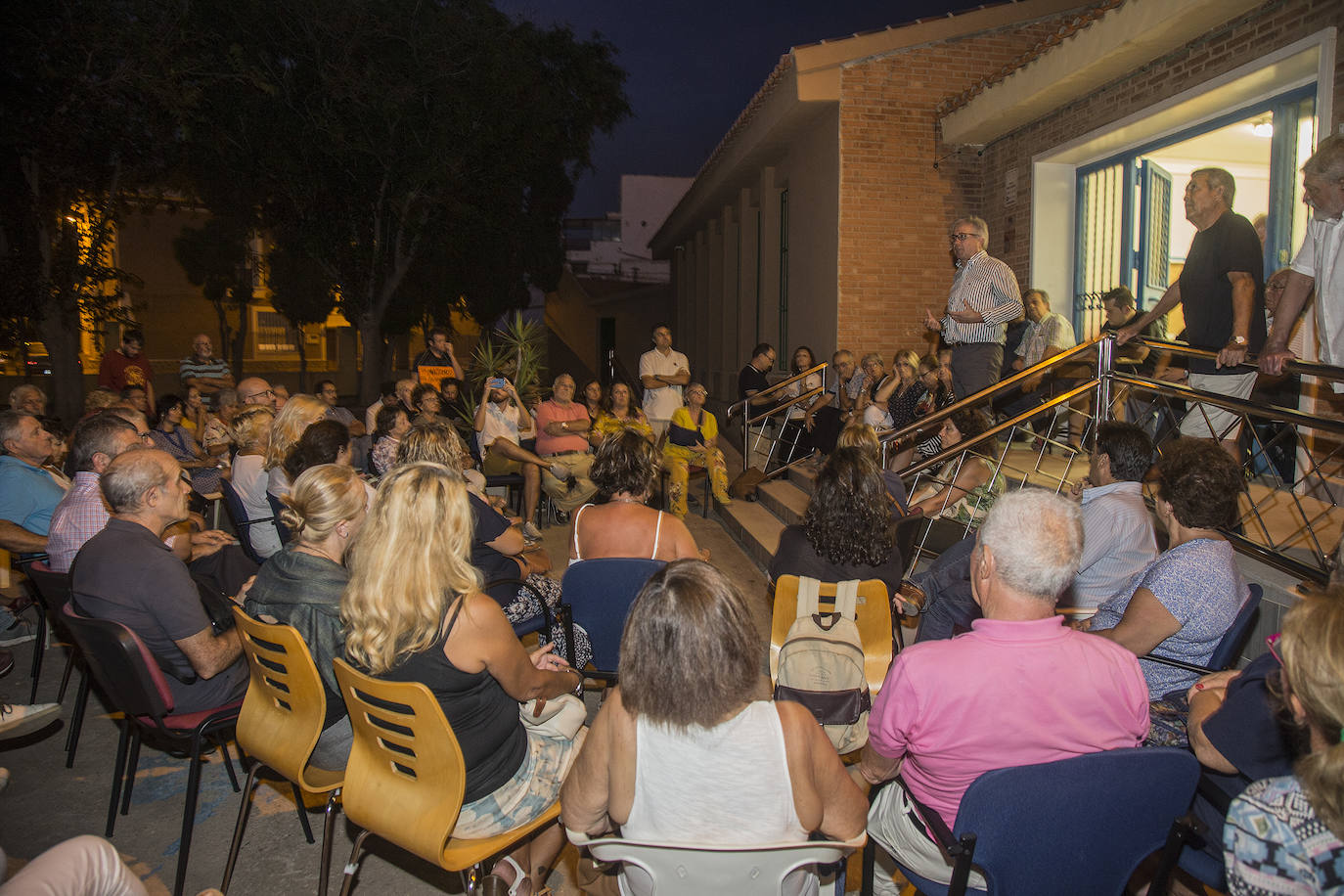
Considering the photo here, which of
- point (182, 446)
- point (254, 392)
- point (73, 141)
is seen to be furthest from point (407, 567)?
point (73, 141)

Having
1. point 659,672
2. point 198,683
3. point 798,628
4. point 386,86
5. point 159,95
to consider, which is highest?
point 386,86

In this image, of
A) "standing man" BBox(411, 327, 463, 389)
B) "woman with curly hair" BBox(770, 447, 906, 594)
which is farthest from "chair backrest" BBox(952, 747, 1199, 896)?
"standing man" BBox(411, 327, 463, 389)

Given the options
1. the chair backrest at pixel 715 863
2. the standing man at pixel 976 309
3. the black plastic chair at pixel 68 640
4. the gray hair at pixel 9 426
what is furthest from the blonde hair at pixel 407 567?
the standing man at pixel 976 309

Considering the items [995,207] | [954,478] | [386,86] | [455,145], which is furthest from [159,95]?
[954,478]

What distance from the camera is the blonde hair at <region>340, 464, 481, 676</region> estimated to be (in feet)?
7.58

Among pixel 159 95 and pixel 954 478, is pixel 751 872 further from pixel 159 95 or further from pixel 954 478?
pixel 159 95

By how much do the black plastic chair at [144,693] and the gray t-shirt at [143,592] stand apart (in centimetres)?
6

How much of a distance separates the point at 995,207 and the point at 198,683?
9.19 meters

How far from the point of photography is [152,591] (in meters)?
2.95

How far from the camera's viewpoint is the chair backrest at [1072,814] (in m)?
1.84

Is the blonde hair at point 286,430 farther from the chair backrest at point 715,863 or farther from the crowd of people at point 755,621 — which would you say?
the chair backrest at point 715,863

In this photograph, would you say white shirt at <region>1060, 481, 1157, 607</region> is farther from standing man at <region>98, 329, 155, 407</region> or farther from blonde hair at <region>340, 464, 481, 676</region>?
standing man at <region>98, 329, 155, 407</region>

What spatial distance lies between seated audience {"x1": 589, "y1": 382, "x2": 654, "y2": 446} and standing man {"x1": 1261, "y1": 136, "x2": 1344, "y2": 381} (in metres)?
5.28

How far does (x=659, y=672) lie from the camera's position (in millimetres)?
1812
